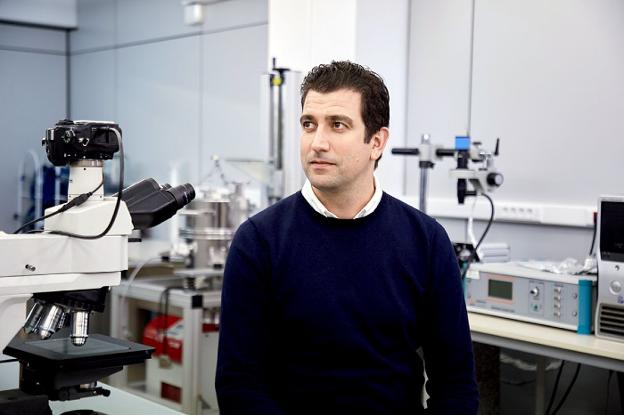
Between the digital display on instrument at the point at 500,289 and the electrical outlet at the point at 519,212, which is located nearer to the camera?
the digital display on instrument at the point at 500,289

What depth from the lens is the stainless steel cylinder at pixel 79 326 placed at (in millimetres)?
1527

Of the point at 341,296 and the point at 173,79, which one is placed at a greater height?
the point at 173,79

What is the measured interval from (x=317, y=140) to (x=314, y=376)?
0.52 m

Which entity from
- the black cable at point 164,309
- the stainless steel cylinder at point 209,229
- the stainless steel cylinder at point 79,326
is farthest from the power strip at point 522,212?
the stainless steel cylinder at point 79,326

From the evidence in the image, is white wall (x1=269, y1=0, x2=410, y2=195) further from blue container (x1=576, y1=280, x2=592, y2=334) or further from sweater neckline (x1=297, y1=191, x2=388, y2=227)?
sweater neckline (x1=297, y1=191, x2=388, y2=227)

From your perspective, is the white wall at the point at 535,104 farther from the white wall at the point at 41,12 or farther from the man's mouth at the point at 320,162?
the white wall at the point at 41,12

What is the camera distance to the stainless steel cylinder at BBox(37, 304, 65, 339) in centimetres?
150

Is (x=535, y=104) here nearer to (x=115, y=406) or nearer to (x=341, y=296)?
(x=341, y=296)

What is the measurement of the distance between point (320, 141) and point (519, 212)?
2201 millimetres

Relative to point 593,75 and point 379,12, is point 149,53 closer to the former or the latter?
point 379,12

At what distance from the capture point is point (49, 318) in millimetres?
1502

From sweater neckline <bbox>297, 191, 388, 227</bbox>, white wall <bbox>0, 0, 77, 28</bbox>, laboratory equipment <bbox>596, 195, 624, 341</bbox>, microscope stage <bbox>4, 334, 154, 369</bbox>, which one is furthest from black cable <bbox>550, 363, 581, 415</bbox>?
white wall <bbox>0, 0, 77, 28</bbox>

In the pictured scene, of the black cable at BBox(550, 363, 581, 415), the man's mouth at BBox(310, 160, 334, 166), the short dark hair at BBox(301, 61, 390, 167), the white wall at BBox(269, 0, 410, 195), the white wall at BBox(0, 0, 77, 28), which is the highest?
the white wall at BBox(0, 0, 77, 28)

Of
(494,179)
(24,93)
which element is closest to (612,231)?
(494,179)
